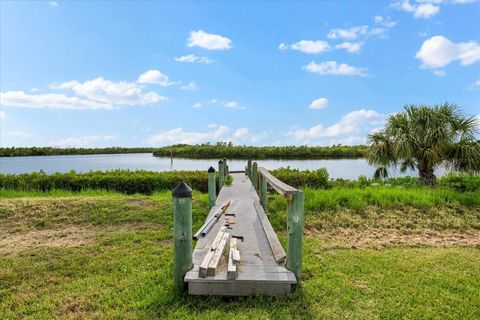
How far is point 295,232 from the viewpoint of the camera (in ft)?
12.8

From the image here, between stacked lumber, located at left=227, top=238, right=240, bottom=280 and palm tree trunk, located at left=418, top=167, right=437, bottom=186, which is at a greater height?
palm tree trunk, located at left=418, top=167, right=437, bottom=186

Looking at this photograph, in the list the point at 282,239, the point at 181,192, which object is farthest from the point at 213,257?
the point at 282,239

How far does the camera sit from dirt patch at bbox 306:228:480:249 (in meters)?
6.54

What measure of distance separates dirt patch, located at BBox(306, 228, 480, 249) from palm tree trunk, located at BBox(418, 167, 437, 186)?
451 cm

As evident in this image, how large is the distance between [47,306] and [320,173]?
1051 cm

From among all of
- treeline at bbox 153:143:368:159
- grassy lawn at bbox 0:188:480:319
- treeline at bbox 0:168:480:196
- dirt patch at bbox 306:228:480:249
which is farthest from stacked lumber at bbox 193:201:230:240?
treeline at bbox 153:143:368:159

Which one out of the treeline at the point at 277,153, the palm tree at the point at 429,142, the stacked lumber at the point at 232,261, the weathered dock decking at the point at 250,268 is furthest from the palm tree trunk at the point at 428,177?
the treeline at the point at 277,153

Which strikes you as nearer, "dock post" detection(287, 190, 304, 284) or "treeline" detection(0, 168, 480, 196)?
"dock post" detection(287, 190, 304, 284)

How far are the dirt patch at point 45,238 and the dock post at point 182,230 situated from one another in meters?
3.46

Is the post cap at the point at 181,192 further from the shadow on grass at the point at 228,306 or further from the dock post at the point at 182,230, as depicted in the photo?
the shadow on grass at the point at 228,306

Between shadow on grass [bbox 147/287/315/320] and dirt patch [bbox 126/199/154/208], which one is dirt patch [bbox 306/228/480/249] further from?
dirt patch [bbox 126/199/154/208]

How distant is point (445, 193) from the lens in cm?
995

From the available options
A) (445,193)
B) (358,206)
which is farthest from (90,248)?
(445,193)

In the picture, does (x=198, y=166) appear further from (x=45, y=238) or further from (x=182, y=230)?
(x=182, y=230)
